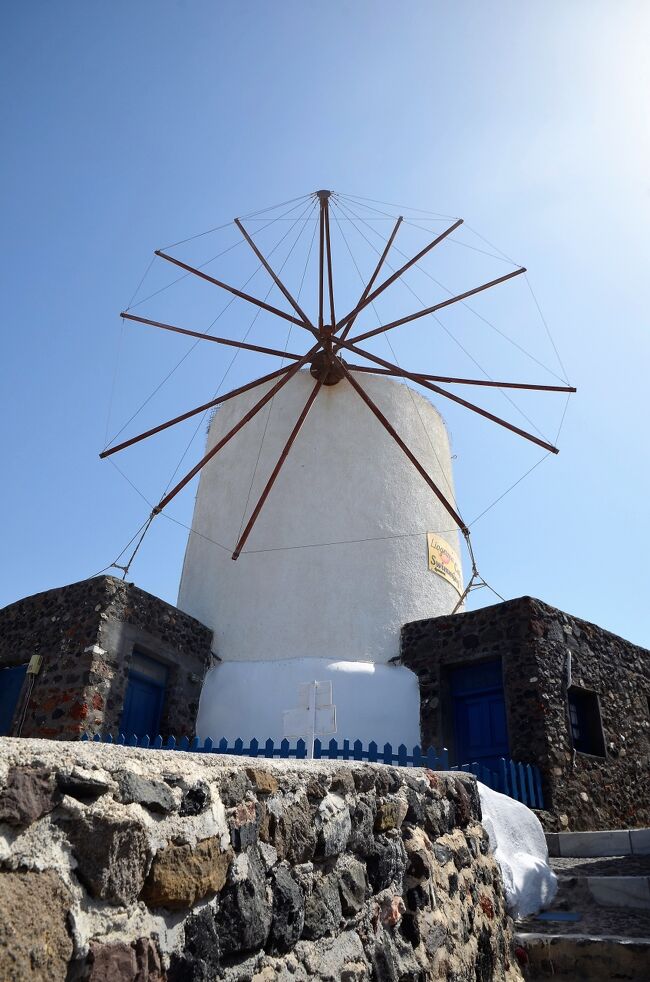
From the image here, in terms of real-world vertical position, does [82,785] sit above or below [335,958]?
above

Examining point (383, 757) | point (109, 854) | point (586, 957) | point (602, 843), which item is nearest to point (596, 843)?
point (602, 843)

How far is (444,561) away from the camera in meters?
12.1

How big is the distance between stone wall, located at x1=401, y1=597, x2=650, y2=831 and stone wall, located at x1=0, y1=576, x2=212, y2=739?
3.24 m

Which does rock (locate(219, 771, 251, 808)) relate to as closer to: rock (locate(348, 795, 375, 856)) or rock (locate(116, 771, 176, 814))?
rock (locate(116, 771, 176, 814))

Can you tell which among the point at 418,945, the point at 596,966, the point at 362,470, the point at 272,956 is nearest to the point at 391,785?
the point at 418,945

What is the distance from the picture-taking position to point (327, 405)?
12.7 m

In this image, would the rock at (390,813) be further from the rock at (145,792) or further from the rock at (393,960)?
the rock at (145,792)

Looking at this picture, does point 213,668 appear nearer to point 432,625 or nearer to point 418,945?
point 432,625

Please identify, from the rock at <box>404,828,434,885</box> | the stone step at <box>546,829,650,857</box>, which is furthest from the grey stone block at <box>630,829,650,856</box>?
the rock at <box>404,828,434,885</box>

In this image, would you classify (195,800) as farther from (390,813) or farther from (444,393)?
(444,393)

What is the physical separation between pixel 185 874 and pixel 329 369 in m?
11.0

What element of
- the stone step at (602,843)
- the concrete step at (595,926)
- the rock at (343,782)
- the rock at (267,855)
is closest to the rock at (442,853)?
the rock at (343,782)

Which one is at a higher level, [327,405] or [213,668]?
[327,405]

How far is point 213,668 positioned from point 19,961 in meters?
9.60
